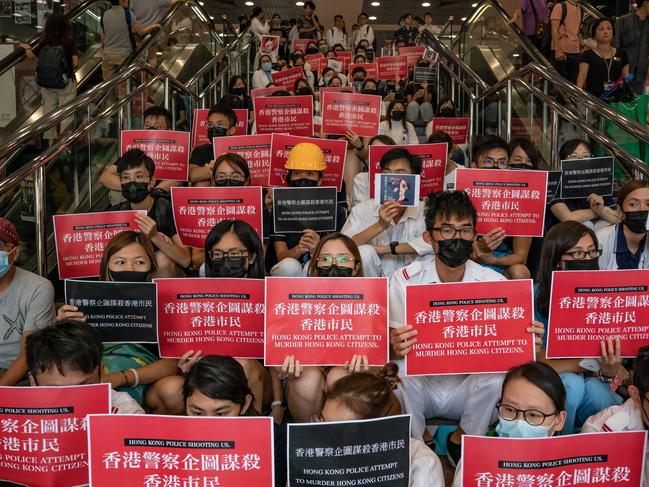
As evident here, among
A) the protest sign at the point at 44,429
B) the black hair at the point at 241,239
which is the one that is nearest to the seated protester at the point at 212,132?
the black hair at the point at 241,239

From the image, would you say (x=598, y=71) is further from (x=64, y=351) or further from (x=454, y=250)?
(x=64, y=351)

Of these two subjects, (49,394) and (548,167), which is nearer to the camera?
(49,394)

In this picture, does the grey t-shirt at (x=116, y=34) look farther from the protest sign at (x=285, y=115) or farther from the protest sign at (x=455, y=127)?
the protest sign at (x=455, y=127)

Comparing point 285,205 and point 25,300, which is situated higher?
point 285,205

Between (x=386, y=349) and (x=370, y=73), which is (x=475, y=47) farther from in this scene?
(x=386, y=349)

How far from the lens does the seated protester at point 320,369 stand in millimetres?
3170

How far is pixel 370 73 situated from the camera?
12.8m

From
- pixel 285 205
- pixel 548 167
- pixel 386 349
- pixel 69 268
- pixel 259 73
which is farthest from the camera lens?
pixel 259 73

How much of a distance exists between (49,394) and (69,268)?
1.76 meters

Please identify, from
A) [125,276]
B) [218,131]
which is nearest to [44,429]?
A: [125,276]

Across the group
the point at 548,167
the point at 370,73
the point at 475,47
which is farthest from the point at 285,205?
the point at 370,73

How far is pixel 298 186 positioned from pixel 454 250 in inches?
72.4

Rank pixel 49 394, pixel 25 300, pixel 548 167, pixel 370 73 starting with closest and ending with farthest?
pixel 49 394 < pixel 25 300 < pixel 548 167 < pixel 370 73

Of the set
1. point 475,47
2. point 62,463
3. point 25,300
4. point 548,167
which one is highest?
point 475,47
